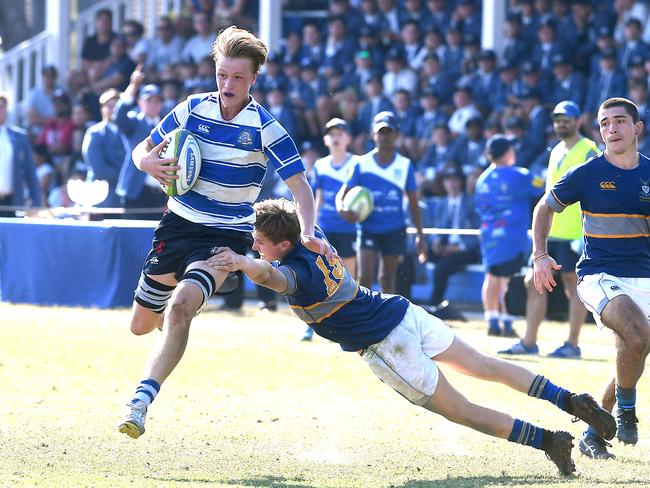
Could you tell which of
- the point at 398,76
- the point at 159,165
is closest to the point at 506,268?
the point at 398,76

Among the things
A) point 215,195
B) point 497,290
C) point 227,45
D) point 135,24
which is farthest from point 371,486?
point 135,24

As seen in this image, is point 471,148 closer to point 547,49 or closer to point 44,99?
point 547,49

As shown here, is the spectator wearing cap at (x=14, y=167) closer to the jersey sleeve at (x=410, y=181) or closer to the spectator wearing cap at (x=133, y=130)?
the spectator wearing cap at (x=133, y=130)

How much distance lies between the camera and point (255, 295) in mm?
17188

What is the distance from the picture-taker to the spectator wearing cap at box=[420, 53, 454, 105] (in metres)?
17.7

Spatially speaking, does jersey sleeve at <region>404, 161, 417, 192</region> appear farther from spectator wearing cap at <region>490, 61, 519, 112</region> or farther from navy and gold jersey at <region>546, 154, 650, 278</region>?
navy and gold jersey at <region>546, 154, 650, 278</region>

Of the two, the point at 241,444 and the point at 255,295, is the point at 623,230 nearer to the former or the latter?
the point at 241,444

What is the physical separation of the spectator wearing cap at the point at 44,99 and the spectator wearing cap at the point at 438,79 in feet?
23.5

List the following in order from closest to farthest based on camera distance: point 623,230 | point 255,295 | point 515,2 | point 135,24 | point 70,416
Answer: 1. point 623,230
2. point 70,416
3. point 255,295
4. point 515,2
5. point 135,24

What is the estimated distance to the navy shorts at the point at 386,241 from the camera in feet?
43.3

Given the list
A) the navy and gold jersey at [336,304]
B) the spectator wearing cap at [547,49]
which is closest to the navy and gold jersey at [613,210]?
the navy and gold jersey at [336,304]

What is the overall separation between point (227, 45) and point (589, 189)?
218 cm

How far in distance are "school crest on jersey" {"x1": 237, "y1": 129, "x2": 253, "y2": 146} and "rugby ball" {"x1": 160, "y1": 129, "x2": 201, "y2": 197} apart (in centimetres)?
25

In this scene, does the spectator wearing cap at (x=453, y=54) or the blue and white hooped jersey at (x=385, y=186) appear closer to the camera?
the blue and white hooped jersey at (x=385, y=186)
